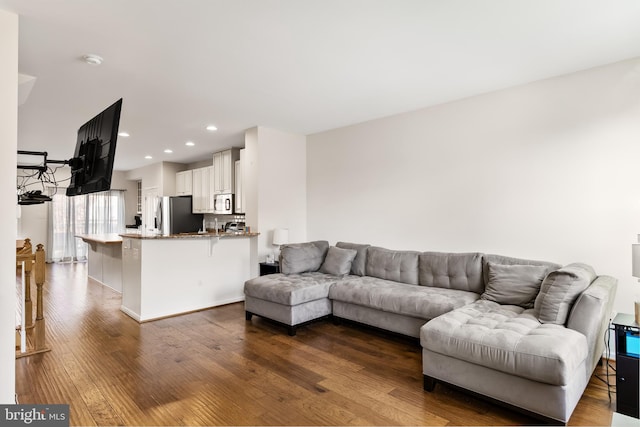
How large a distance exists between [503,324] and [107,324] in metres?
4.16

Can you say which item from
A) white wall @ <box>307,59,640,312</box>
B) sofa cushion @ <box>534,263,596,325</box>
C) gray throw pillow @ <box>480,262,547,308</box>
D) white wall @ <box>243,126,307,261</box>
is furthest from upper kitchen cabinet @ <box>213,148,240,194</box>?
sofa cushion @ <box>534,263,596,325</box>

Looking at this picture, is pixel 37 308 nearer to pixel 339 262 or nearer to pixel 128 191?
pixel 339 262

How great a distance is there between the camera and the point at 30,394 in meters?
2.37

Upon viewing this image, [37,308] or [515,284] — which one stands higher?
[515,284]

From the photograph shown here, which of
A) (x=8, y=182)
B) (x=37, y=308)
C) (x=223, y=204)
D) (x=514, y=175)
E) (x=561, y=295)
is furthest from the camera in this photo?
(x=223, y=204)

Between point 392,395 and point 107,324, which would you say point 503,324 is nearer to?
point 392,395

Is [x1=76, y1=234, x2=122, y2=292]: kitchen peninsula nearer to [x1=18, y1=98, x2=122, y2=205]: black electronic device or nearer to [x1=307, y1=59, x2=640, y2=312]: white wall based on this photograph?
[x1=18, y1=98, x2=122, y2=205]: black electronic device

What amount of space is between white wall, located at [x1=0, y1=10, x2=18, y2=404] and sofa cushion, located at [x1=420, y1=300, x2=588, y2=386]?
280cm

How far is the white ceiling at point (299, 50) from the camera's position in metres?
2.21

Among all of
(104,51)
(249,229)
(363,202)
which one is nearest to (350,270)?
(363,202)

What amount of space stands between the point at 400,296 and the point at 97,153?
3068 millimetres

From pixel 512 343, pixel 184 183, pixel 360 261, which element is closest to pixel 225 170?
pixel 184 183

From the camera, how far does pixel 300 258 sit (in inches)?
174

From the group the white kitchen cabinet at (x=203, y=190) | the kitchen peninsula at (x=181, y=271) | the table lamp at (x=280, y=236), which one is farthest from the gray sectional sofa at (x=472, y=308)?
the white kitchen cabinet at (x=203, y=190)
